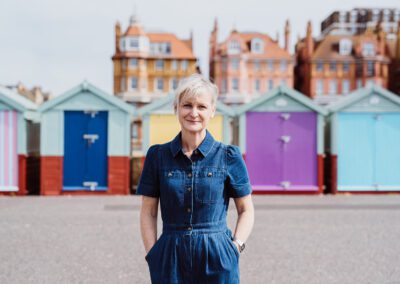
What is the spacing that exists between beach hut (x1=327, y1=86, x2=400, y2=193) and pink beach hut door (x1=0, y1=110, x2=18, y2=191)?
7341 millimetres

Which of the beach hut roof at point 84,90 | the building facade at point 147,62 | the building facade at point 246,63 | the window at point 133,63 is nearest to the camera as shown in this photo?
the beach hut roof at point 84,90

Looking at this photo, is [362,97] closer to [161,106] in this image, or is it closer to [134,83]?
[161,106]

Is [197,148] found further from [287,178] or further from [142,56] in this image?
[142,56]

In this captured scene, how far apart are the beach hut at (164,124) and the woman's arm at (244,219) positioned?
441 inches

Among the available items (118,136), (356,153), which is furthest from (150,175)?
(356,153)

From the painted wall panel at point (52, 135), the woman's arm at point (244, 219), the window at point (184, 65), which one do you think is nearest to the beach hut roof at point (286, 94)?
the painted wall panel at point (52, 135)

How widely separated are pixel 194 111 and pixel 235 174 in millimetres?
374

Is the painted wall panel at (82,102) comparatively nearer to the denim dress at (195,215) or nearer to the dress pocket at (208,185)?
the denim dress at (195,215)

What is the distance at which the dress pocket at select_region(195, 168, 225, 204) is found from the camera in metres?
3.01

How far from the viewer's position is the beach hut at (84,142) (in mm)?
14203

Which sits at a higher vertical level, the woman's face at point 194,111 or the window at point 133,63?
the window at point 133,63

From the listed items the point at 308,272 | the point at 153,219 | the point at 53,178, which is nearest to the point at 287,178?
the point at 53,178

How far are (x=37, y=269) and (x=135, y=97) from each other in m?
63.7

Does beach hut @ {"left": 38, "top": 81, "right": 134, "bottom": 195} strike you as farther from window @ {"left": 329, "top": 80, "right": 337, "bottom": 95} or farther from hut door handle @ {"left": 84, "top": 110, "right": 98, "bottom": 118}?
window @ {"left": 329, "top": 80, "right": 337, "bottom": 95}
